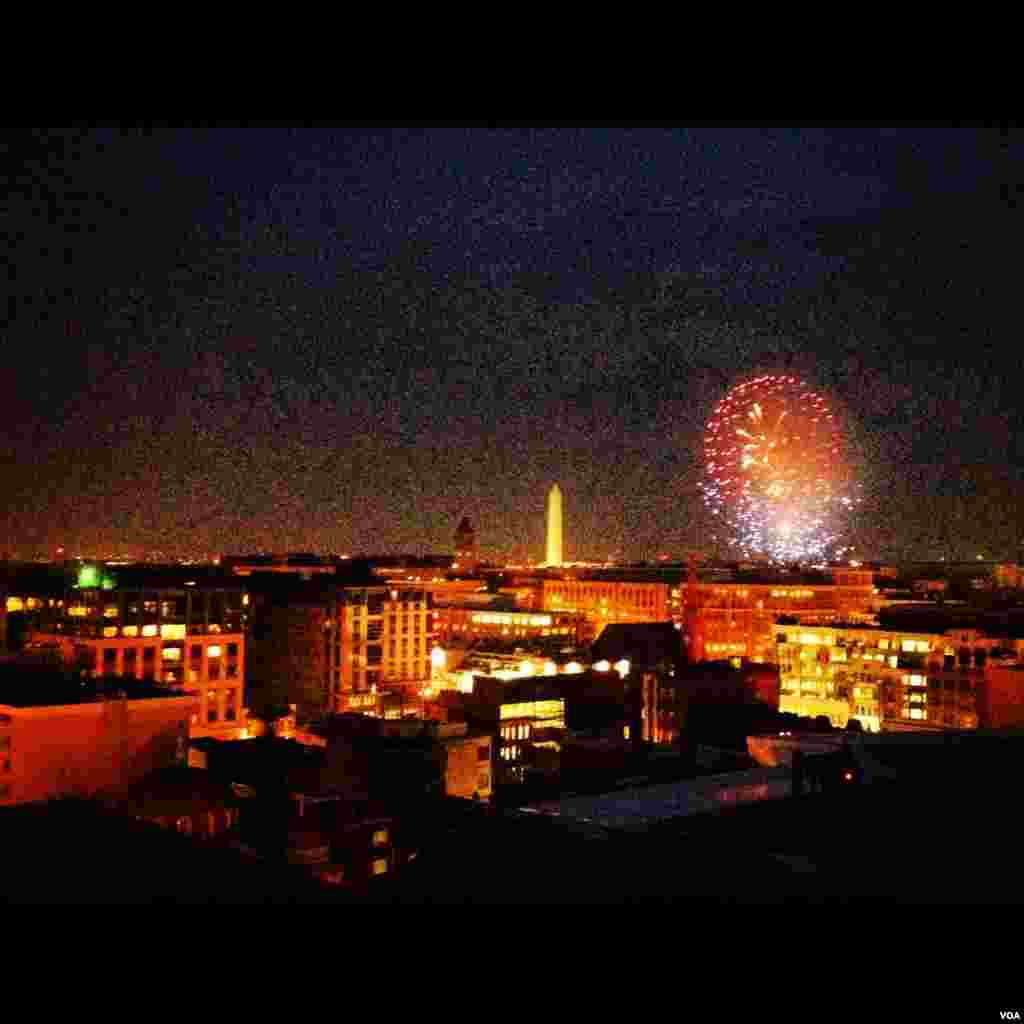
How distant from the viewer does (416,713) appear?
13711mm

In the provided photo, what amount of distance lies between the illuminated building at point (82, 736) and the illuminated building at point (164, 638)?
3.57m

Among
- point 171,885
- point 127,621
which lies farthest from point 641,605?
point 171,885

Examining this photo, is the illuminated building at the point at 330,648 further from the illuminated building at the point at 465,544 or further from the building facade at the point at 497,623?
the illuminated building at the point at 465,544

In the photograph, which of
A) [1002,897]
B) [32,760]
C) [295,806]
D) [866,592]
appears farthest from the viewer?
[866,592]

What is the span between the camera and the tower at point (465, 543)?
36.6 m

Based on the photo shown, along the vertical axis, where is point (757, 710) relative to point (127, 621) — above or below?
below

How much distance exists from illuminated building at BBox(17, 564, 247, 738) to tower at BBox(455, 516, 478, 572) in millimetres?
23018

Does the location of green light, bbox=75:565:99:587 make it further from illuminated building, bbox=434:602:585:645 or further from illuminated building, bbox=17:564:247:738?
illuminated building, bbox=434:602:585:645

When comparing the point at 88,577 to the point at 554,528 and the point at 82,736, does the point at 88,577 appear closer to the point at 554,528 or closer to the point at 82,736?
the point at 82,736

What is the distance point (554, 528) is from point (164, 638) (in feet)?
89.1

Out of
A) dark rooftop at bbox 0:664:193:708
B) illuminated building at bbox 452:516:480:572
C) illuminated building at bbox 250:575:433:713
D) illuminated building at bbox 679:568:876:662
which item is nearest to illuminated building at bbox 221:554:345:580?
illuminated building at bbox 452:516:480:572

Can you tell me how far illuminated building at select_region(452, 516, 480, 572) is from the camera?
1440 inches
